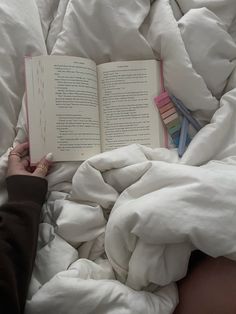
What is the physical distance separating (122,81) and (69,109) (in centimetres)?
13

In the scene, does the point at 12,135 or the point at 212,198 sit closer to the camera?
the point at 212,198

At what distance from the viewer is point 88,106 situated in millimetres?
894

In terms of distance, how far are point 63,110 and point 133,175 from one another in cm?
21

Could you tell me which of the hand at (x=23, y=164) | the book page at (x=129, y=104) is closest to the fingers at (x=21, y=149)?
the hand at (x=23, y=164)

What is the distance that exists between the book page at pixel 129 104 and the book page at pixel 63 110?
0.03 metres

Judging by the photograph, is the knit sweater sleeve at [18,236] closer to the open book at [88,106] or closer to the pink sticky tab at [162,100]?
the open book at [88,106]

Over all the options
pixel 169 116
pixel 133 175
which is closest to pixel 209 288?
pixel 133 175

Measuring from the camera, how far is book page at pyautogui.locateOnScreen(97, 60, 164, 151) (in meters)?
0.90

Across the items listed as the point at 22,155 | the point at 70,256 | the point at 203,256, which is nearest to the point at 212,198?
the point at 203,256

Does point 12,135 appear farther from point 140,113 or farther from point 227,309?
point 227,309

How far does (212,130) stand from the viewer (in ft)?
2.75

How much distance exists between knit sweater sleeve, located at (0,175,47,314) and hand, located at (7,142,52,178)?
0.07 feet

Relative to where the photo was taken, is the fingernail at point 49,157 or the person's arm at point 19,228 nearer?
the person's arm at point 19,228

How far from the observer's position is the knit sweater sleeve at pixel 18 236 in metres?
0.67
